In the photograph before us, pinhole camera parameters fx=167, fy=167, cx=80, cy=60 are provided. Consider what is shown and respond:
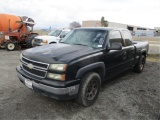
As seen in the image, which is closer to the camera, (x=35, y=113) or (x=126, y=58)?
(x=35, y=113)

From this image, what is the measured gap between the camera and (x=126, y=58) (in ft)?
17.5

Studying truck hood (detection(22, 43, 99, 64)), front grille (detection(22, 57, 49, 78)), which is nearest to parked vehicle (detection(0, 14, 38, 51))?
front grille (detection(22, 57, 49, 78))

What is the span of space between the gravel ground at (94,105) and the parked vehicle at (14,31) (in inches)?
318

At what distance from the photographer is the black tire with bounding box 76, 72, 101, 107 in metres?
3.57

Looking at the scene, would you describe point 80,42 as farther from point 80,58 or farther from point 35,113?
point 35,113

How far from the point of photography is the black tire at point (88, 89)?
357 centimetres

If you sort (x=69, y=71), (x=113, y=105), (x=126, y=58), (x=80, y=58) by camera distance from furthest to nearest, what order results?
(x=126, y=58), (x=113, y=105), (x=80, y=58), (x=69, y=71)

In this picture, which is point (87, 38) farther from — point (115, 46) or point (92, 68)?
point (92, 68)

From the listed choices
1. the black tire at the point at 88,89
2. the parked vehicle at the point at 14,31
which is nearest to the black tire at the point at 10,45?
the parked vehicle at the point at 14,31

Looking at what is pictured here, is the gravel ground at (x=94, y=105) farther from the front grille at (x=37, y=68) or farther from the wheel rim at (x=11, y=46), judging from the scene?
the wheel rim at (x=11, y=46)

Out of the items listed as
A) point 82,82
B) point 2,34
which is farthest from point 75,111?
point 2,34

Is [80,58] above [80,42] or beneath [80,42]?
beneath

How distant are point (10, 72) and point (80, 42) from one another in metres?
3.38

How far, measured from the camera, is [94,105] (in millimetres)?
3957
